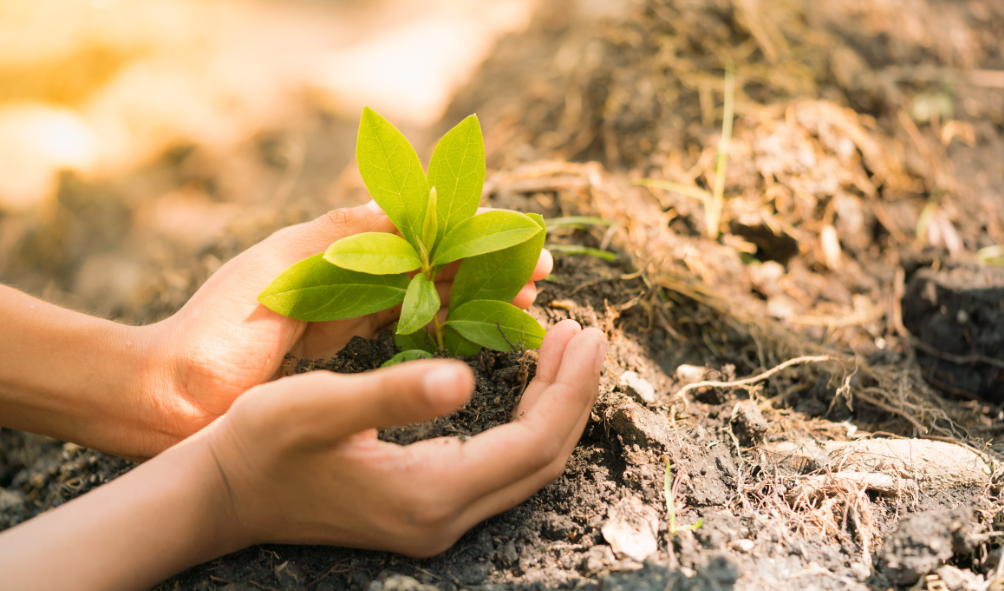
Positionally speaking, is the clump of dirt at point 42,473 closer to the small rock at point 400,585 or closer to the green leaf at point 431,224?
the small rock at point 400,585

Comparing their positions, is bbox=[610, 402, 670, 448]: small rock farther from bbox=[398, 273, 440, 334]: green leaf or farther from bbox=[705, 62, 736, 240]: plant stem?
bbox=[705, 62, 736, 240]: plant stem

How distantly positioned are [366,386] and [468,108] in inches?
113

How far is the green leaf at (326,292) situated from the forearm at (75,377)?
44 cm

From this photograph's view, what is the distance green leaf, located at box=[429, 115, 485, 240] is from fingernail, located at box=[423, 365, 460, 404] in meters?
0.53

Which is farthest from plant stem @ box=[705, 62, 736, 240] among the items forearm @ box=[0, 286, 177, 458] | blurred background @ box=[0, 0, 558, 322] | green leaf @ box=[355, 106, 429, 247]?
forearm @ box=[0, 286, 177, 458]

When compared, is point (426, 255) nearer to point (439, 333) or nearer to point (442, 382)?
point (439, 333)

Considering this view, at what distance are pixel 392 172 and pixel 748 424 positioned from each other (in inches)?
42.6

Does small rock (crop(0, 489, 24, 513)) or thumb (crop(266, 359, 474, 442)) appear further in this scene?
small rock (crop(0, 489, 24, 513))

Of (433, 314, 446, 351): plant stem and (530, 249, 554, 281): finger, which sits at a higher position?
(530, 249, 554, 281): finger

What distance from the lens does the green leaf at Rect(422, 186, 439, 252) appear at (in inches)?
47.4

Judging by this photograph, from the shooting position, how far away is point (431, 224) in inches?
49.7

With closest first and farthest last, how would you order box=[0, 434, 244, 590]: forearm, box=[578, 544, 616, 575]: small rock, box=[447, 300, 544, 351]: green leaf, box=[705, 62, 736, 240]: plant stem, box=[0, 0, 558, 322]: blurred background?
box=[0, 434, 244, 590]: forearm → box=[578, 544, 616, 575]: small rock → box=[447, 300, 544, 351]: green leaf → box=[705, 62, 736, 240]: plant stem → box=[0, 0, 558, 322]: blurred background

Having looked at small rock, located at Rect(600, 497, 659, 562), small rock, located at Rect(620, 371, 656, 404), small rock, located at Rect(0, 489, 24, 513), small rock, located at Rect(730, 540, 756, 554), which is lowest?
small rock, located at Rect(0, 489, 24, 513)

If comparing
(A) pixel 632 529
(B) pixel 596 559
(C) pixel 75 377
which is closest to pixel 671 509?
(A) pixel 632 529
